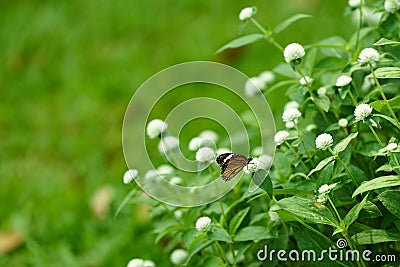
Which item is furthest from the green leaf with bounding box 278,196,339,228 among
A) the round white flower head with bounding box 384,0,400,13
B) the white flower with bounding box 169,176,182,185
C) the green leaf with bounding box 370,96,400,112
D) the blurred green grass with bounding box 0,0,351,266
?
the blurred green grass with bounding box 0,0,351,266

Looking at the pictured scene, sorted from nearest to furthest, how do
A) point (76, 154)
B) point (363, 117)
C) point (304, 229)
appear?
1. point (363, 117)
2. point (304, 229)
3. point (76, 154)

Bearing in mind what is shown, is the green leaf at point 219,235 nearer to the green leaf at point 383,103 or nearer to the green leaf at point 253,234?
the green leaf at point 253,234

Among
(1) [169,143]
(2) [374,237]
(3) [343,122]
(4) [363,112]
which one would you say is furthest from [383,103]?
(1) [169,143]

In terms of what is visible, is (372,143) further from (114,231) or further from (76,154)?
(76,154)

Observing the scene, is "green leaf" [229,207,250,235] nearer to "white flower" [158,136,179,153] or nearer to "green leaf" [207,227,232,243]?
"green leaf" [207,227,232,243]

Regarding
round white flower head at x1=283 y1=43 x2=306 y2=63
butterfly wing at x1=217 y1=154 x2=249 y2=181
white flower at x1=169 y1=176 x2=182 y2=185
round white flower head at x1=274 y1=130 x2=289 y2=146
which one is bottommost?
butterfly wing at x1=217 y1=154 x2=249 y2=181

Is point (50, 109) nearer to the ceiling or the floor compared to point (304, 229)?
nearer to the ceiling

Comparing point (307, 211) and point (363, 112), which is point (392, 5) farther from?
point (307, 211)

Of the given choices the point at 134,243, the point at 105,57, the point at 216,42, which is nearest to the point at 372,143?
the point at 134,243

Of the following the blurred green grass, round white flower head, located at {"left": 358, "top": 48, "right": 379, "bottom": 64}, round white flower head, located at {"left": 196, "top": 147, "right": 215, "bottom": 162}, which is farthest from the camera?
the blurred green grass
